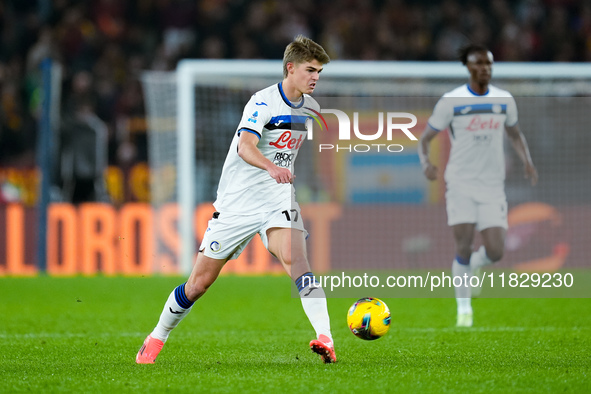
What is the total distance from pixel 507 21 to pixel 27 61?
29.1 feet

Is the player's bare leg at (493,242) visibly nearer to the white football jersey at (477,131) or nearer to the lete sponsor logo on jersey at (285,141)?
the white football jersey at (477,131)

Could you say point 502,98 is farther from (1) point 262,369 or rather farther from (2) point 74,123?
(2) point 74,123

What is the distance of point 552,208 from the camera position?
13.7m

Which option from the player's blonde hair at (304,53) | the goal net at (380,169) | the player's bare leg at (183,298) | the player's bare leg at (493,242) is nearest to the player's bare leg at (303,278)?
the player's bare leg at (183,298)

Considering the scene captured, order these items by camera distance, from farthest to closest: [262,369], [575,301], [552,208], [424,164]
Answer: [552,208] < [575,301] < [424,164] < [262,369]

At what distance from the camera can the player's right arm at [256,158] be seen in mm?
5258

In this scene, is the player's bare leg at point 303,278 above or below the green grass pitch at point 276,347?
above

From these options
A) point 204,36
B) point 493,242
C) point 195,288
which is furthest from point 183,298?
point 204,36

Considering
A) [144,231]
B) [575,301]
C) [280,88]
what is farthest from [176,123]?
[280,88]

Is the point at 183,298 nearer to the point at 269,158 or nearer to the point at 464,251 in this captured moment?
the point at 269,158

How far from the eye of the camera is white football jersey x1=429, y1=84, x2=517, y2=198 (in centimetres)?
809

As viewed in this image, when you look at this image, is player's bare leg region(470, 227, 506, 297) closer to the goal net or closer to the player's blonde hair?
the player's blonde hair

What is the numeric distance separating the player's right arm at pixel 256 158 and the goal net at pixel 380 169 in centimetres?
745

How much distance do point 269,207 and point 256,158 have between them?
0.48 metres
